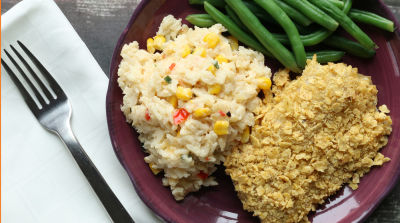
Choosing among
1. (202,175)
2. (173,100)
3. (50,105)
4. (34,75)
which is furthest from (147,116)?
(34,75)

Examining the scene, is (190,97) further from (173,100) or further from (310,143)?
(310,143)

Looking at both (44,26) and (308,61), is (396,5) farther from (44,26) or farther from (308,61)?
(44,26)

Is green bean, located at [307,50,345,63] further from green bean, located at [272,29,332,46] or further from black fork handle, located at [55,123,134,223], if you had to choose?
black fork handle, located at [55,123,134,223]

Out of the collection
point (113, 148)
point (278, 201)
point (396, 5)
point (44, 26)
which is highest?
point (44, 26)

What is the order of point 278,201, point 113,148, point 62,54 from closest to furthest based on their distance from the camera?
point 278,201
point 113,148
point 62,54

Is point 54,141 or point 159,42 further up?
point 159,42

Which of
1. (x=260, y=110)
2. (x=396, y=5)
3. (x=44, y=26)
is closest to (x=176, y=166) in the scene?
(x=260, y=110)
